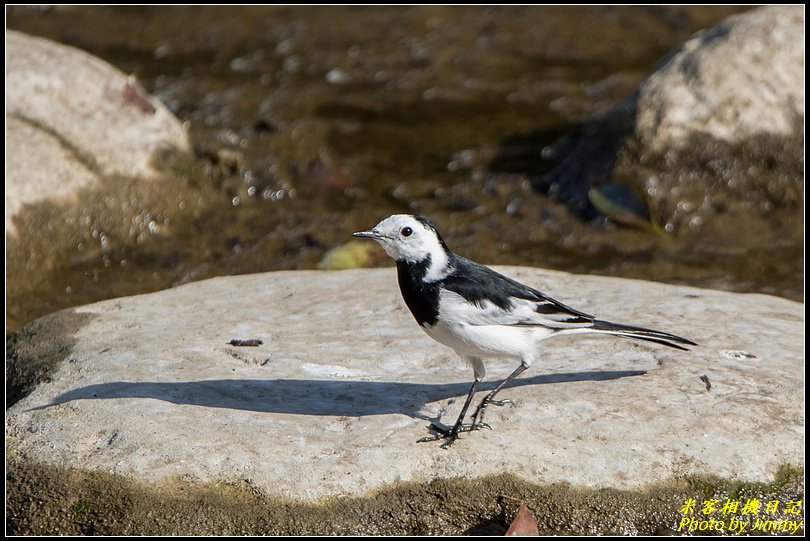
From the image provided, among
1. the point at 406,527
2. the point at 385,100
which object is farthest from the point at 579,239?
the point at 406,527

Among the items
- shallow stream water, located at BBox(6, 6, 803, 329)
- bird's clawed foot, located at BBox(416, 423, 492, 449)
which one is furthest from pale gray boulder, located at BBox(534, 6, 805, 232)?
bird's clawed foot, located at BBox(416, 423, 492, 449)

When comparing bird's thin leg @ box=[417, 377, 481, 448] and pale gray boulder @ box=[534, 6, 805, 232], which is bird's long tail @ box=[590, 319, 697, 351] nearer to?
bird's thin leg @ box=[417, 377, 481, 448]

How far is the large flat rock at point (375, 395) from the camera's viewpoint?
4512mm

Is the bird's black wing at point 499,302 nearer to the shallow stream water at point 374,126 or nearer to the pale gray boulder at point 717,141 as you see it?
the shallow stream water at point 374,126

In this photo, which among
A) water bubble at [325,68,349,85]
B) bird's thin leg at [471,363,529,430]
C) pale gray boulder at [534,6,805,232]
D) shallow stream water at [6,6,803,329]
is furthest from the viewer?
water bubble at [325,68,349,85]

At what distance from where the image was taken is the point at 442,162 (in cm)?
1060

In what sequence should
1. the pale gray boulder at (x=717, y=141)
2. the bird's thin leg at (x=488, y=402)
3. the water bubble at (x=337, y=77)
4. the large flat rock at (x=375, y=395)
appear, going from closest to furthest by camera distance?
the large flat rock at (x=375, y=395), the bird's thin leg at (x=488, y=402), the pale gray boulder at (x=717, y=141), the water bubble at (x=337, y=77)

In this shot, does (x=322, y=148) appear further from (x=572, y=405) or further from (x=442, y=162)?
(x=572, y=405)

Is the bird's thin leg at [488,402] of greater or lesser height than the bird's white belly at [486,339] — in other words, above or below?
below

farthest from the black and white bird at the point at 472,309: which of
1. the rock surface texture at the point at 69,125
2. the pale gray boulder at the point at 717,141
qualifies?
the rock surface texture at the point at 69,125

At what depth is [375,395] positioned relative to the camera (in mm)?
5180

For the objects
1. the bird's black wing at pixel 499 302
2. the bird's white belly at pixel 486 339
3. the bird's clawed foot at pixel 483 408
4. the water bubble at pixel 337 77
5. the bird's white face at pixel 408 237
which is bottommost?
the bird's clawed foot at pixel 483 408

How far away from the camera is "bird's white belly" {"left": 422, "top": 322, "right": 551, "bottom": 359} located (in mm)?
4828

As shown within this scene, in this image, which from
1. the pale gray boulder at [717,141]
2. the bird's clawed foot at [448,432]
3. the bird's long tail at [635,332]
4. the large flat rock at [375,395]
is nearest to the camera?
the large flat rock at [375,395]
